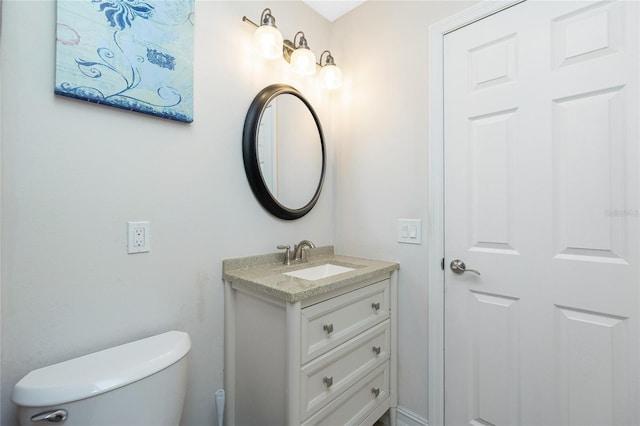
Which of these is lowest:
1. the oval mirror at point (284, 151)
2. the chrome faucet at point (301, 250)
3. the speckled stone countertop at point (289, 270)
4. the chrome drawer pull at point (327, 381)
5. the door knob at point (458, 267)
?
the chrome drawer pull at point (327, 381)

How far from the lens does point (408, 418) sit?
5.02ft

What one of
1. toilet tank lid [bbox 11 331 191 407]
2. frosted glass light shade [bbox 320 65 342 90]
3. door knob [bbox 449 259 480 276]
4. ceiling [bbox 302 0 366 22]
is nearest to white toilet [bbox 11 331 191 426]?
toilet tank lid [bbox 11 331 191 407]

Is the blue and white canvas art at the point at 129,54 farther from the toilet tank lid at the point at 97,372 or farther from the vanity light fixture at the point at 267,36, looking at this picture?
the toilet tank lid at the point at 97,372

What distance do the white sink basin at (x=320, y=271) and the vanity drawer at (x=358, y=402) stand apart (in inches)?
20.2

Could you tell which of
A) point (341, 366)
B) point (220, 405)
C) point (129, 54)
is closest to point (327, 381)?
point (341, 366)

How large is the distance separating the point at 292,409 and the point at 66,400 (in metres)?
0.68

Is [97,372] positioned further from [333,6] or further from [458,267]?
[333,6]

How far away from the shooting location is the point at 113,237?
3.43 feet

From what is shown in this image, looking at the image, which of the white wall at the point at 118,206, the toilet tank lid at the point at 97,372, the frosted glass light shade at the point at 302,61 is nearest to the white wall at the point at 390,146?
the frosted glass light shade at the point at 302,61

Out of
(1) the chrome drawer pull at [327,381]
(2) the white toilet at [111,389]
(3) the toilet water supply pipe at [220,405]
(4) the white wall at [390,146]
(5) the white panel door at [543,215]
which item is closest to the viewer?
(2) the white toilet at [111,389]

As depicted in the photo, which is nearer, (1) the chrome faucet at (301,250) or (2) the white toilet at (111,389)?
(2) the white toilet at (111,389)

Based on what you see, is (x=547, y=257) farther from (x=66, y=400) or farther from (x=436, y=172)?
(x=66, y=400)

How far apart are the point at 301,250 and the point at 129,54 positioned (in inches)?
45.1

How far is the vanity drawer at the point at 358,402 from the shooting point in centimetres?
118
